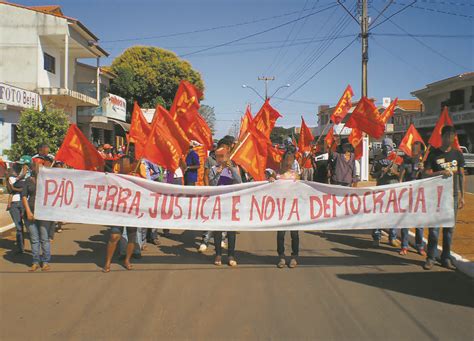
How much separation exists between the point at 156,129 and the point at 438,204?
13.5 ft

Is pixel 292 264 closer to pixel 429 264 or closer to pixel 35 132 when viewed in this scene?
pixel 429 264

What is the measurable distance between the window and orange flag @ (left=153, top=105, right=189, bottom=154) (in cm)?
1724

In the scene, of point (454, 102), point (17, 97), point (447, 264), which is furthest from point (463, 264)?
point (454, 102)

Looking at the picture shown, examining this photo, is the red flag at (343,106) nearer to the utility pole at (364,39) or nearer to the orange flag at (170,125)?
the orange flag at (170,125)

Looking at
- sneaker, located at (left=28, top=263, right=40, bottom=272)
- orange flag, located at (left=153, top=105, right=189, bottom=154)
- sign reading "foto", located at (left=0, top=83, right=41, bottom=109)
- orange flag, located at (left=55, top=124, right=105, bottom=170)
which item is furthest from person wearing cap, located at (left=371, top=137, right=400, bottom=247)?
sign reading "foto", located at (left=0, top=83, right=41, bottom=109)

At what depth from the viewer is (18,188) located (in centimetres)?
672

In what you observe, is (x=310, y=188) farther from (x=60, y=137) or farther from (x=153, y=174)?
(x=60, y=137)

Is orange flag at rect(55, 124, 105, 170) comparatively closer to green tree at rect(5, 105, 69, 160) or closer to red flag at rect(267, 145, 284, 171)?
red flag at rect(267, 145, 284, 171)

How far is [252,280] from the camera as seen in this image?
5496 mm

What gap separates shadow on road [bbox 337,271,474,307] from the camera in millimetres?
4926

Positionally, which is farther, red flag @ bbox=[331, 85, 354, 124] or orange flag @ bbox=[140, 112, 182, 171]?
red flag @ bbox=[331, 85, 354, 124]

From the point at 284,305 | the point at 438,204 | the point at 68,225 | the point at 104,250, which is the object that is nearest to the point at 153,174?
the point at 104,250

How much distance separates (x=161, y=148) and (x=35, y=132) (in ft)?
33.9

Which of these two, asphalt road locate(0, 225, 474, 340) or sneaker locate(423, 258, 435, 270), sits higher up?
sneaker locate(423, 258, 435, 270)
